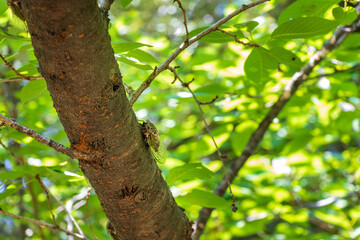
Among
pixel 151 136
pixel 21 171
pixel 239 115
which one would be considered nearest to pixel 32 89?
pixel 21 171

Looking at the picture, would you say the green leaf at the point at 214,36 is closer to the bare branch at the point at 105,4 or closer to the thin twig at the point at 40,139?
the bare branch at the point at 105,4

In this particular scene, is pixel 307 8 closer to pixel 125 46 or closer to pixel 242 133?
pixel 125 46

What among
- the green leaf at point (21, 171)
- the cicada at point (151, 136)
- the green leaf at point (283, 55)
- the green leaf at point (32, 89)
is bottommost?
the cicada at point (151, 136)

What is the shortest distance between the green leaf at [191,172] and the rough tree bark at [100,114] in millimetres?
133

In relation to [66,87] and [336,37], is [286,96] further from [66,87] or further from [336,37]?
[66,87]

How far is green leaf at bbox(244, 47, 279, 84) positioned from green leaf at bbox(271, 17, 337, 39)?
3.5 inches

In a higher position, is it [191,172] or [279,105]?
[279,105]

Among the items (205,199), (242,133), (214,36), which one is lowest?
(205,199)

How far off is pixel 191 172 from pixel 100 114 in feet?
1.27

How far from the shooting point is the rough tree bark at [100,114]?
43 centimetres

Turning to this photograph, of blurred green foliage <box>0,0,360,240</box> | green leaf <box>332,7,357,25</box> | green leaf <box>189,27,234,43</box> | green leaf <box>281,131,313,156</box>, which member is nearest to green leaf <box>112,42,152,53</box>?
blurred green foliage <box>0,0,360,240</box>

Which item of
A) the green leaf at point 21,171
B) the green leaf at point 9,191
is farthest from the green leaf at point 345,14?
the green leaf at point 9,191

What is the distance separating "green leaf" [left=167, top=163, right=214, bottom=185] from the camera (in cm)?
82

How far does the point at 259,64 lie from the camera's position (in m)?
0.91
